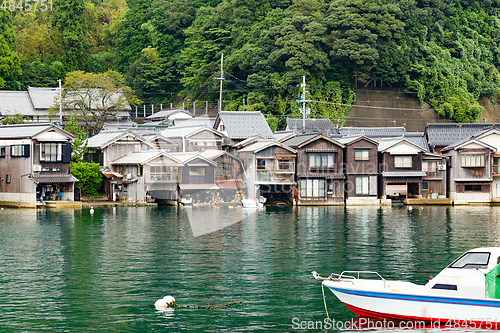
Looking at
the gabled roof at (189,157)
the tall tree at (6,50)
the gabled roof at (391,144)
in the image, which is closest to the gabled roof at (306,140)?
the gabled roof at (391,144)

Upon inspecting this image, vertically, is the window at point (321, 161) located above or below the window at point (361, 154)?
below

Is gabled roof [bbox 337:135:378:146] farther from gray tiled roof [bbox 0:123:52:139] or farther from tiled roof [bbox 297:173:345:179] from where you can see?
gray tiled roof [bbox 0:123:52:139]

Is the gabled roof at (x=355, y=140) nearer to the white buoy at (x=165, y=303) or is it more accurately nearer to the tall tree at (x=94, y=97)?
the tall tree at (x=94, y=97)

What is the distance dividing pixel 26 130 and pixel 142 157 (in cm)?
1048

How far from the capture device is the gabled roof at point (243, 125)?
62750mm

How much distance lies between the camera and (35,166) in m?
50.2

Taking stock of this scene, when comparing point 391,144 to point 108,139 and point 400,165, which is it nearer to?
point 400,165

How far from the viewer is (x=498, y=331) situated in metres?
16.0

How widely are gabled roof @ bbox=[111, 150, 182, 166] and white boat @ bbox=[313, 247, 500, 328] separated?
38.7 m

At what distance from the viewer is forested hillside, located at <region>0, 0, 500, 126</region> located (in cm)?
7488

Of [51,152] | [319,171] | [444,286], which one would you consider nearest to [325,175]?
[319,171]

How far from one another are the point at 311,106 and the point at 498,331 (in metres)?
59.6

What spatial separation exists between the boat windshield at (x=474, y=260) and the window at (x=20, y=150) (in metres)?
41.9

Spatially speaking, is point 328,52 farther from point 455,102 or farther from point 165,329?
point 165,329
